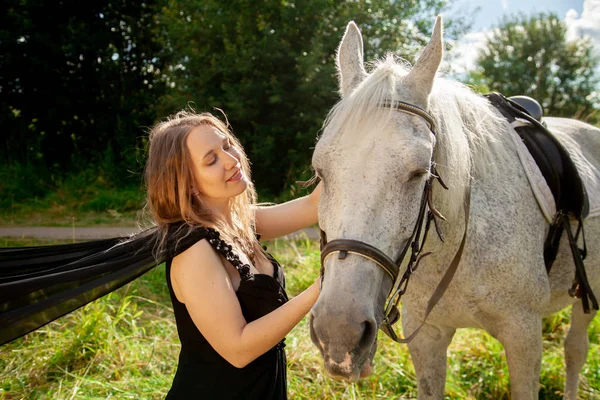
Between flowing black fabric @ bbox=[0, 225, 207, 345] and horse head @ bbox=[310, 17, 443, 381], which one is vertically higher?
horse head @ bbox=[310, 17, 443, 381]

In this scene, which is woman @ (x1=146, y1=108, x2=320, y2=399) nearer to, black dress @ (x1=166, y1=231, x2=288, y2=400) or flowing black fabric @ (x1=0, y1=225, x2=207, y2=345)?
black dress @ (x1=166, y1=231, x2=288, y2=400)

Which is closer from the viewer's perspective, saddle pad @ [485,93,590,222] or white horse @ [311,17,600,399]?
white horse @ [311,17,600,399]

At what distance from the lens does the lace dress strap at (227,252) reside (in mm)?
1749

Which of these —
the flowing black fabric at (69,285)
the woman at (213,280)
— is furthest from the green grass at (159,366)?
the woman at (213,280)

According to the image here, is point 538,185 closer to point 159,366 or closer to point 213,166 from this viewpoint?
point 213,166

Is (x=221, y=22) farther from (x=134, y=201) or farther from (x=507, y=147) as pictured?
(x=507, y=147)

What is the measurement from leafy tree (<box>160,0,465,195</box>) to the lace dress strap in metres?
6.96

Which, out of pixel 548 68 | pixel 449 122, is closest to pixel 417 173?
pixel 449 122

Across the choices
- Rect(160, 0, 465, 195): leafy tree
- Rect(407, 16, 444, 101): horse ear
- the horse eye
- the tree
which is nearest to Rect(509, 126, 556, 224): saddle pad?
Rect(407, 16, 444, 101): horse ear

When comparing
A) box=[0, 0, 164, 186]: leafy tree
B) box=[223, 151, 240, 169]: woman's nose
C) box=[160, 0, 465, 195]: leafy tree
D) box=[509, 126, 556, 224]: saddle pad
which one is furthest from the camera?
box=[0, 0, 164, 186]: leafy tree

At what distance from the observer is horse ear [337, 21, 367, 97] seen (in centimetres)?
183

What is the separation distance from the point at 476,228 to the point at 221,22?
8.41 metres

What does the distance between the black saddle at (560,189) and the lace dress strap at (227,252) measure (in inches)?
56.8

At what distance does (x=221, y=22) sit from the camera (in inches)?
360
